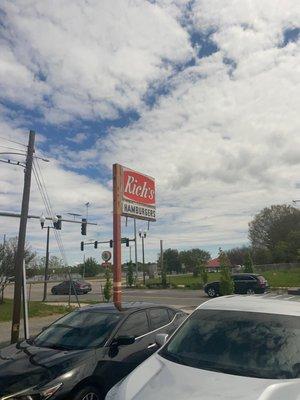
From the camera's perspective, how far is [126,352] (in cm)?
606

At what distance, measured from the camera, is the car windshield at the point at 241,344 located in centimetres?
387

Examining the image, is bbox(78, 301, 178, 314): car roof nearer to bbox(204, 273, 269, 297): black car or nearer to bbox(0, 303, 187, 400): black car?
bbox(0, 303, 187, 400): black car

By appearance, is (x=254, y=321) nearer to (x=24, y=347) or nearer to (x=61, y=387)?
(x=61, y=387)

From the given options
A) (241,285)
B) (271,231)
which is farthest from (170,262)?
(241,285)

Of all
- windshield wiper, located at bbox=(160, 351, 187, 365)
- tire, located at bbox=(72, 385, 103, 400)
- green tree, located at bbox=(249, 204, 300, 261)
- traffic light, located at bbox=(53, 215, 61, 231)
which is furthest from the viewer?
green tree, located at bbox=(249, 204, 300, 261)

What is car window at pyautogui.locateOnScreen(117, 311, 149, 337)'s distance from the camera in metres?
6.36

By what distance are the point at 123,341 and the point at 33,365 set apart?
1.19 meters

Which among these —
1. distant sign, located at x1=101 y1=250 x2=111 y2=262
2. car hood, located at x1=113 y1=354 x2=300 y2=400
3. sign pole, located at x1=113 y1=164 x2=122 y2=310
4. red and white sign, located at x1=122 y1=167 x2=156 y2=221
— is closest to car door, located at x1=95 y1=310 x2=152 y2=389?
car hood, located at x1=113 y1=354 x2=300 y2=400

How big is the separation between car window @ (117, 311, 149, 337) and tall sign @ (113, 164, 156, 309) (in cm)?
694

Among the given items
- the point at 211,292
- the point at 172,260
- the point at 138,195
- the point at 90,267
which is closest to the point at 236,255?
the point at 172,260

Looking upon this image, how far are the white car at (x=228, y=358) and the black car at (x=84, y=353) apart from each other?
1.28m

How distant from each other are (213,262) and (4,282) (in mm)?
107988

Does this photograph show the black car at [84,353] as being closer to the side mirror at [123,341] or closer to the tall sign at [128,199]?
the side mirror at [123,341]

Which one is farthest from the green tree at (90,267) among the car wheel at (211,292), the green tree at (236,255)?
the car wheel at (211,292)
